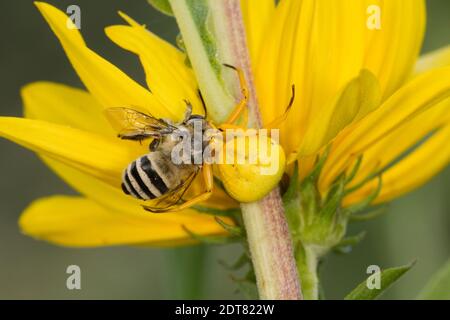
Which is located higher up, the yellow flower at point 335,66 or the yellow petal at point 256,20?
the yellow petal at point 256,20

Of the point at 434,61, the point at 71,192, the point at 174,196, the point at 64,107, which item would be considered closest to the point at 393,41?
the point at 434,61

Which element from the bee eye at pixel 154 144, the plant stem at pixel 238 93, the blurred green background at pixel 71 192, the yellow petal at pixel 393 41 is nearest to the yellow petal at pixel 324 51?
the yellow petal at pixel 393 41

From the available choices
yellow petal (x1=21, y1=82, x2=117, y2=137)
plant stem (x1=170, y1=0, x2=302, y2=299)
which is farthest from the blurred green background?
plant stem (x1=170, y1=0, x2=302, y2=299)

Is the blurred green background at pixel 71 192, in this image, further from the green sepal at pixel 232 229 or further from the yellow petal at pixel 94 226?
the green sepal at pixel 232 229

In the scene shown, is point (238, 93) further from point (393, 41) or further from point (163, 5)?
point (393, 41)
